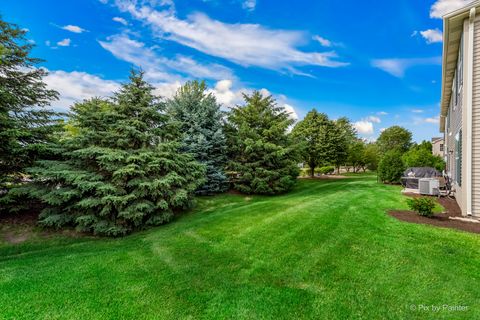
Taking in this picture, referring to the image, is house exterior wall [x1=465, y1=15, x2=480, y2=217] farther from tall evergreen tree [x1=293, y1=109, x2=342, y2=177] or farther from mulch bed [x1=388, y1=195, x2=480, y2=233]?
tall evergreen tree [x1=293, y1=109, x2=342, y2=177]

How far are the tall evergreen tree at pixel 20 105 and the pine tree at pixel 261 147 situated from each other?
339 inches

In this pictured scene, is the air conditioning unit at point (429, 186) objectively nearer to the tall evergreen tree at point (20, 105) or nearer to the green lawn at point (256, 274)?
the green lawn at point (256, 274)

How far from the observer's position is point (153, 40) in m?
11.2

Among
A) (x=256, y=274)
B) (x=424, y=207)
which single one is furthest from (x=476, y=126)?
(x=256, y=274)

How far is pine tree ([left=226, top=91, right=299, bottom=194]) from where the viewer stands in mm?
13531

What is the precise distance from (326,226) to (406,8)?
1050cm

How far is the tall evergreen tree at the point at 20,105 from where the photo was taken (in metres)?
7.37

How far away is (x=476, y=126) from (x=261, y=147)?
28.9 ft

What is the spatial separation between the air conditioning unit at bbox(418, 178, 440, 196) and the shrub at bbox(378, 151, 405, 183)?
5.67 m

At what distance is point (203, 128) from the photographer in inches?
523

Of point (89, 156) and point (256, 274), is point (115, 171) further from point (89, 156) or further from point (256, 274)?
point (256, 274)

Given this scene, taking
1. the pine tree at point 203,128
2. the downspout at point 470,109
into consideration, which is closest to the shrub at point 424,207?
the downspout at point 470,109

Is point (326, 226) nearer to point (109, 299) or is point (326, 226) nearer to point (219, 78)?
point (109, 299)

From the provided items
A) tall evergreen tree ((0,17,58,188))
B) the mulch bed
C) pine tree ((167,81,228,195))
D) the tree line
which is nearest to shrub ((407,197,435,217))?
the mulch bed
